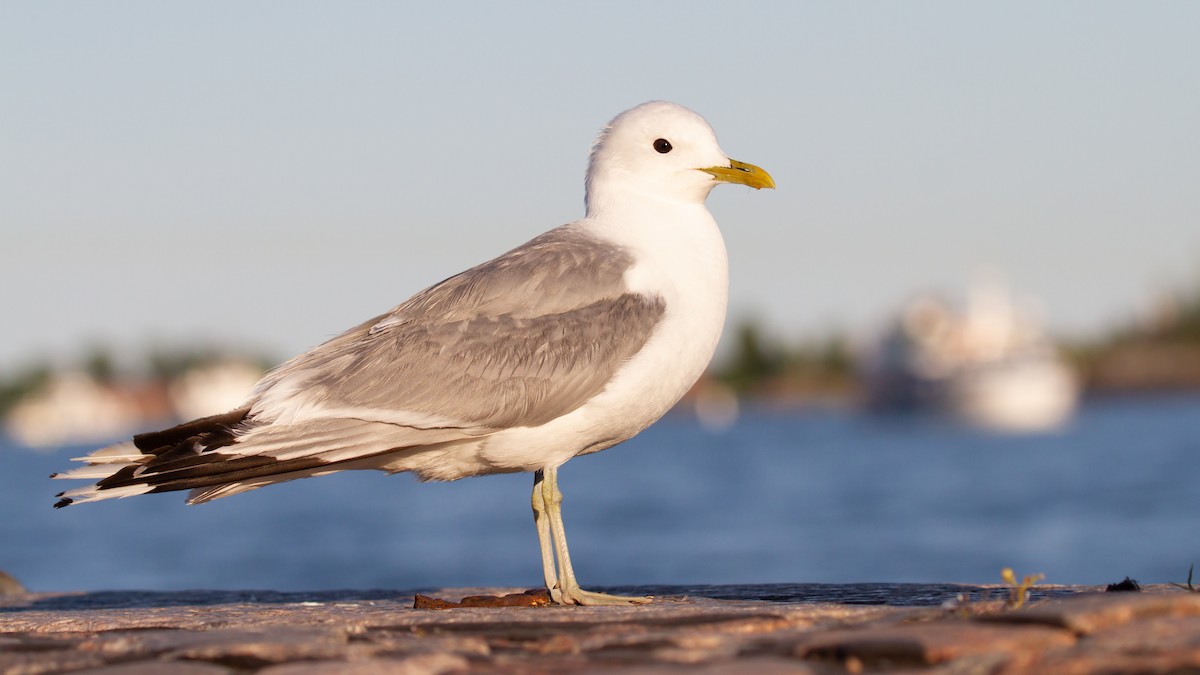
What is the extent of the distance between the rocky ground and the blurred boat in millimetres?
77294

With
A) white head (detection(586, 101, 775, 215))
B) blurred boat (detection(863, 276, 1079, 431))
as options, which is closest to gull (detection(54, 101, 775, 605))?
white head (detection(586, 101, 775, 215))

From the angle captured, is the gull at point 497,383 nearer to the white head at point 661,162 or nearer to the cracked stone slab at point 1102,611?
the white head at point 661,162

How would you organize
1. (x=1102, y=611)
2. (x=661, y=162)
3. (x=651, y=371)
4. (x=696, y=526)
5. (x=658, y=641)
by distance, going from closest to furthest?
1. (x=1102, y=611)
2. (x=658, y=641)
3. (x=651, y=371)
4. (x=661, y=162)
5. (x=696, y=526)

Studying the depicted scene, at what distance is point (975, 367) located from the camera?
80188 millimetres

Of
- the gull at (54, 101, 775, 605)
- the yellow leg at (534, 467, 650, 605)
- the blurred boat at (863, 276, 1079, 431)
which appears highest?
the blurred boat at (863, 276, 1079, 431)

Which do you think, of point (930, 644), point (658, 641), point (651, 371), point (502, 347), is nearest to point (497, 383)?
point (502, 347)

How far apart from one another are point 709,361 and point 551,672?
105 inches

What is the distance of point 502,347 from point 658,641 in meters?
2.15

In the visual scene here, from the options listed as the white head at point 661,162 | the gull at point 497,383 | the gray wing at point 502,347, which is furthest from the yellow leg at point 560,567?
the white head at point 661,162

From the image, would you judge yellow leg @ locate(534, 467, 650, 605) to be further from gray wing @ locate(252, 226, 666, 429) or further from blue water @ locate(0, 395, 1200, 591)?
blue water @ locate(0, 395, 1200, 591)

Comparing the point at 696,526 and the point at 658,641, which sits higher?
the point at 696,526

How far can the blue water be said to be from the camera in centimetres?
2639

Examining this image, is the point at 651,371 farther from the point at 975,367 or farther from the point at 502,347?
the point at 975,367

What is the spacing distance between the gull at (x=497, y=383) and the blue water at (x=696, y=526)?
6449 mm
